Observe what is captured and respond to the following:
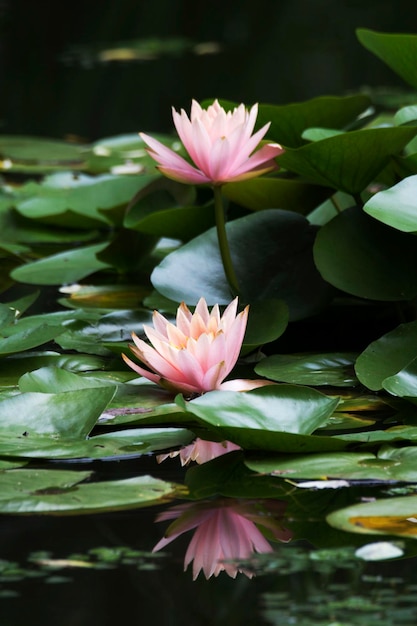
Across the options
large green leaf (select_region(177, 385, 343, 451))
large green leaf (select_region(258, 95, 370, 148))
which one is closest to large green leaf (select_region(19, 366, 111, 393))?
large green leaf (select_region(177, 385, 343, 451))

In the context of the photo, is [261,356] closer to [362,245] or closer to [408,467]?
[362,245]

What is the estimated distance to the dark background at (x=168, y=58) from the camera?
15.3 feet

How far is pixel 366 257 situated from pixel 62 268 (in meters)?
0.81

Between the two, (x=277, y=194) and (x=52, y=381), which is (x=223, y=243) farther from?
(x=52, y=381)

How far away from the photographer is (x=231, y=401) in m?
1.18

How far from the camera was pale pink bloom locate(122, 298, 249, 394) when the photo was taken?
1252 mm

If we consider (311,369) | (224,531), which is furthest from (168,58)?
(224,531)

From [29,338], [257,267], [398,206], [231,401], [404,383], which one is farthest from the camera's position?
[257,267]

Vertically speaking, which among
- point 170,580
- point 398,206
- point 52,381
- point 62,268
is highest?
point 398,206

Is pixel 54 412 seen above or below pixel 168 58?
below

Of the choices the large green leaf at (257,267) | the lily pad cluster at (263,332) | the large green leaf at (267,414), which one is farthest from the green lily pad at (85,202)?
the large green leaf at (267,414)

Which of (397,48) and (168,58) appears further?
(168,58)

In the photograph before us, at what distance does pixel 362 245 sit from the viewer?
1581 mm

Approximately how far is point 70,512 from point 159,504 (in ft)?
0.29
